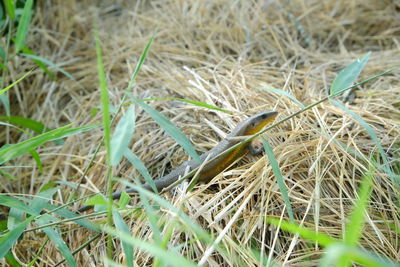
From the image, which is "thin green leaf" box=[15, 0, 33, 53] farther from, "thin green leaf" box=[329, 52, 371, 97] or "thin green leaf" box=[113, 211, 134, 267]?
"thin green leaf" box=[329, 52, 371, 97]

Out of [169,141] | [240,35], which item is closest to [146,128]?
[169,141]

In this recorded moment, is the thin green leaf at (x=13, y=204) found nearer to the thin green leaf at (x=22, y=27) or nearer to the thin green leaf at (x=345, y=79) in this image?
the thin green leaf at (x=22, y=27)

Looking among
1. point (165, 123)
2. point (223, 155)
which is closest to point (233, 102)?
point (223, 155)

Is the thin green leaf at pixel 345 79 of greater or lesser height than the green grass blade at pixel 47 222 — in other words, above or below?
above

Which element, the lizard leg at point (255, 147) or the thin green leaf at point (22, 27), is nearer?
the lizard leg at point (255, 147)

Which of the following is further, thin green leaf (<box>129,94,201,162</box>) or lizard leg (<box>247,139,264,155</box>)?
lizard leg (<box>247,139,264,155</box>)

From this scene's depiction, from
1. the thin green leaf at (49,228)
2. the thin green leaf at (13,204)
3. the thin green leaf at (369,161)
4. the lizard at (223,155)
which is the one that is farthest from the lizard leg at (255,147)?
the thin green leaf at (13,204)

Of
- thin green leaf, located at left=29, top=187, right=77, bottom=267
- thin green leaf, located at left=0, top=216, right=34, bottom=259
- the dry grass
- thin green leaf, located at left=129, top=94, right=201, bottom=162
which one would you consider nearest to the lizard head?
the dry grass

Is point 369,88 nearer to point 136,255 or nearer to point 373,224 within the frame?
point 373,224
